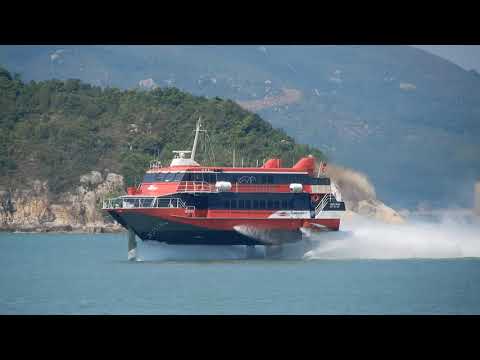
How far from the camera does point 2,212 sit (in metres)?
118

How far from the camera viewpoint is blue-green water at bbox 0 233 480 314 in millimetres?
42656

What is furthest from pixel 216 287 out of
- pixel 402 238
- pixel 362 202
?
pixel 362 202

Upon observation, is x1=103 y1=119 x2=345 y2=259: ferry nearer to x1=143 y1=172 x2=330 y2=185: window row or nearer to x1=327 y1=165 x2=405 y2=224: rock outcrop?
x1=143 y1=172 x2=330 y2=185: window row

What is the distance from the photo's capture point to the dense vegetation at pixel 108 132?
121562 millimetres

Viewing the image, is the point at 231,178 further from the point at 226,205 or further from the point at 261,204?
the point at 261,204

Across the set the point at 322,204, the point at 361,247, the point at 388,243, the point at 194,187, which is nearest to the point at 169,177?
the point at 194,187

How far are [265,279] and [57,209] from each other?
70593 mm

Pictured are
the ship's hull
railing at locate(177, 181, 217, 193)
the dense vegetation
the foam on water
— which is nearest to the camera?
the ship's hull

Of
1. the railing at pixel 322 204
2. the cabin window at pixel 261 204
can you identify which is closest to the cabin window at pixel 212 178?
the cabin window at pixel 261 204

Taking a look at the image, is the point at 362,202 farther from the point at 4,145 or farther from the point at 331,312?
the point at 331,312

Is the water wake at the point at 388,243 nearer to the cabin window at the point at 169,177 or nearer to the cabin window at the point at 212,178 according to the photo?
the cabin window at the point at 212,178

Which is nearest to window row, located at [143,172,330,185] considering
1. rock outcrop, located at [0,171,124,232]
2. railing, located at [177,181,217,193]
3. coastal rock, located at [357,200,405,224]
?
railing, located at [177,181,217,193]

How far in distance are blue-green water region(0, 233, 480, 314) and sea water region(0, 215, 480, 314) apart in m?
0.04

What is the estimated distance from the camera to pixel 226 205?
2328 inches
